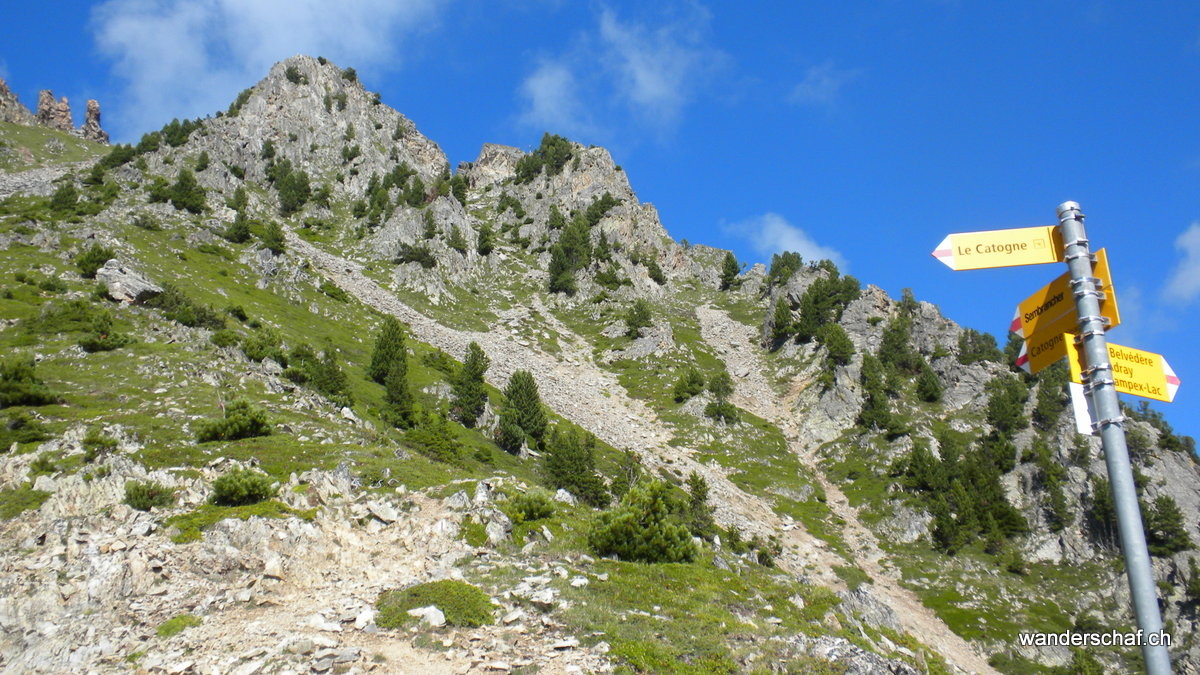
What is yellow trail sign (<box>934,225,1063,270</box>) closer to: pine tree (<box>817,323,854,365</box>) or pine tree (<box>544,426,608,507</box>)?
pine tree (<box>544,426,608,507</box>)

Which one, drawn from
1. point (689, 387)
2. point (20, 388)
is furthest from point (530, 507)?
point (689, 387)

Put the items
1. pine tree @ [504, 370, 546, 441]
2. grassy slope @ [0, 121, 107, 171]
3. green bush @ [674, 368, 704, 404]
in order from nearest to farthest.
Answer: pine tree @ [504, 370, 546, 441] < green bush @ [674, 368, 704, 404] < grassy slope @ [0, 121, 107, 171]

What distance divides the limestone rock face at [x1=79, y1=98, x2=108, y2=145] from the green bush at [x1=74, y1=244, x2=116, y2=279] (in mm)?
154006

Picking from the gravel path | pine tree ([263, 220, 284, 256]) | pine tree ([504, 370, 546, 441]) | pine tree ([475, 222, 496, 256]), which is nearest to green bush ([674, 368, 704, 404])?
the gravel path

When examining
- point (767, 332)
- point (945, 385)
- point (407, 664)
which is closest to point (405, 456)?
point (407, 664)

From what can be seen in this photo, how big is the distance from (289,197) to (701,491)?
9597cm

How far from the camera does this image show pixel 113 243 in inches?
2527

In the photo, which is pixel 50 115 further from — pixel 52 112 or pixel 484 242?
pixel 484 242

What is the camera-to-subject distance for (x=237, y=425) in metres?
27.5

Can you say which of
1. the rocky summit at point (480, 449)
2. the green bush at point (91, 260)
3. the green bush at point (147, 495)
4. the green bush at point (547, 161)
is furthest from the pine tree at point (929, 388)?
the green bush at point (547, 161)

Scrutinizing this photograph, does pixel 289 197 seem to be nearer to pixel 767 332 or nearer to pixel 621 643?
pixel 767 332

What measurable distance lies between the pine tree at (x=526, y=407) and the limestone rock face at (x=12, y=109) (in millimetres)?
152806

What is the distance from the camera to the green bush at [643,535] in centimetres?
2139

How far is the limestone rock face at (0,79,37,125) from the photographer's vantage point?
139500mm
